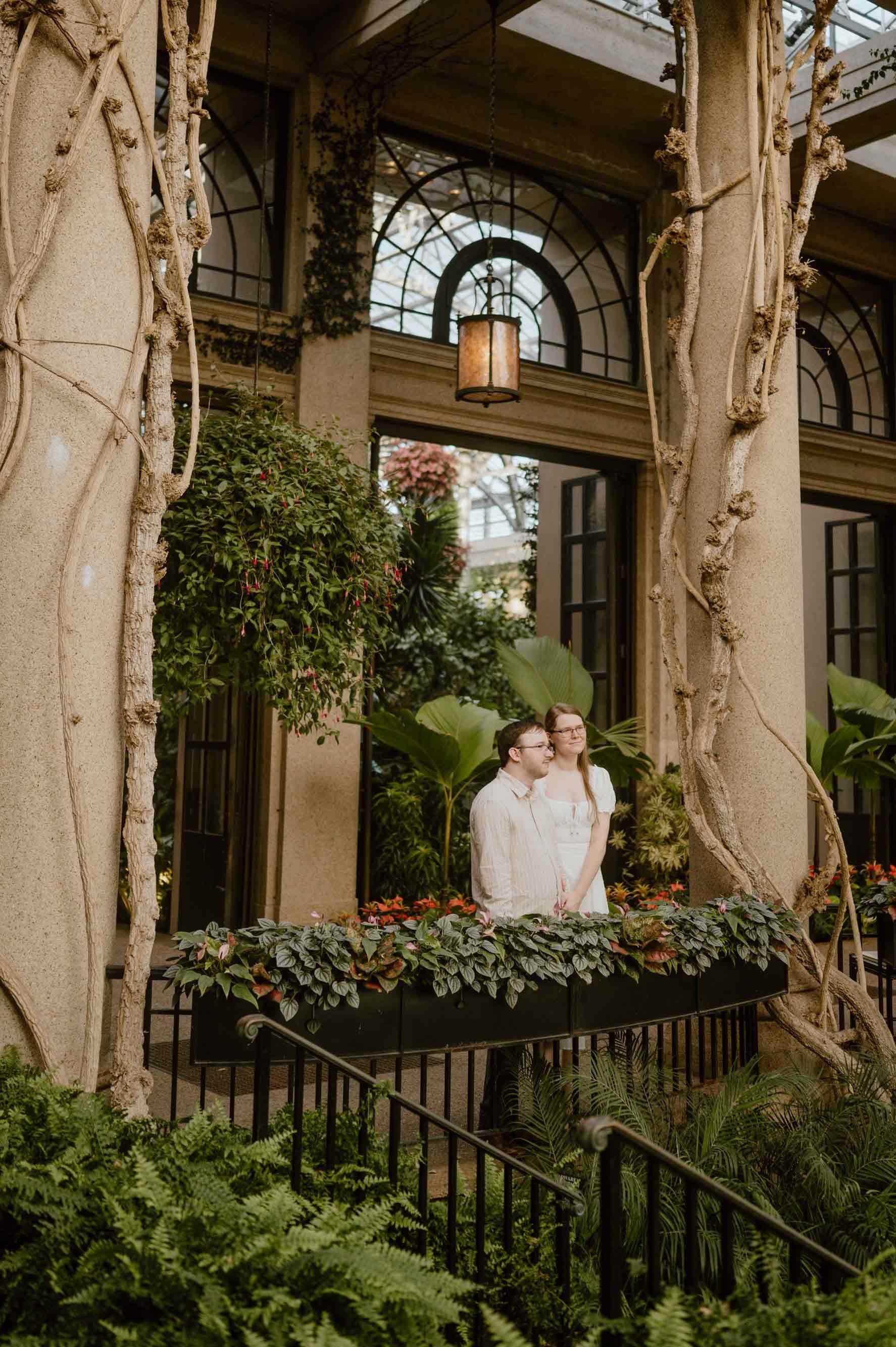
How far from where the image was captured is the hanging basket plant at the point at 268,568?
168 inches

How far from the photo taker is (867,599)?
37.1 ft

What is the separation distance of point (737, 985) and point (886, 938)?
1.76 m

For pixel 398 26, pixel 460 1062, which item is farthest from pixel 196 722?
→ pixel 398 26

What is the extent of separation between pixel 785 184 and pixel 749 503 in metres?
1.59

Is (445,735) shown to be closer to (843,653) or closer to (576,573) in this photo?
(576,573)

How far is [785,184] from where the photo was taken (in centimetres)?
550

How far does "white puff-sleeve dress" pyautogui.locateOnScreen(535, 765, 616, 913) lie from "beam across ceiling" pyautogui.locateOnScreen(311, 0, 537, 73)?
4.99 meters

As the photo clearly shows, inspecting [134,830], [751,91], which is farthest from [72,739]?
[751,91]

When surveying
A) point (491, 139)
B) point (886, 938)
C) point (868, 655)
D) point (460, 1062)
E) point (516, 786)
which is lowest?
point (460, 1062)

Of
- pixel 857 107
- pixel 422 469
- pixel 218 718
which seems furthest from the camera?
pixel 422 469

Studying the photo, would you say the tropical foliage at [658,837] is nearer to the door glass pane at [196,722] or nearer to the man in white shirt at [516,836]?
the door glass pane at [196,722]

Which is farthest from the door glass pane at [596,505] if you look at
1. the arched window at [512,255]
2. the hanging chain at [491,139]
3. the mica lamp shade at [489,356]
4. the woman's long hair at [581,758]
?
the woman's long hair at [581,758]

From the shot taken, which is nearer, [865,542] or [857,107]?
[857,107]

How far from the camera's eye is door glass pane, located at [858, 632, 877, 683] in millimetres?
11211
